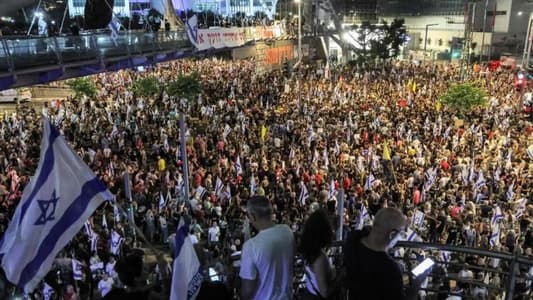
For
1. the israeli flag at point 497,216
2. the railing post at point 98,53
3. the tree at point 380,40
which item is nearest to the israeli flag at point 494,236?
the israeli flag at point 497,216

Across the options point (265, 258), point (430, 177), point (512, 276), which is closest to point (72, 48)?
point (430, 177)

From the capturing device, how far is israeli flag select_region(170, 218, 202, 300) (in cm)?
348

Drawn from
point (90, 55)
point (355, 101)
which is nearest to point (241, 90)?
point (355, 101)

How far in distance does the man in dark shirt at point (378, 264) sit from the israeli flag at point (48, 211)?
209 cm

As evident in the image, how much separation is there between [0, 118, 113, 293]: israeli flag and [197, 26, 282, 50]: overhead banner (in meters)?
20.5

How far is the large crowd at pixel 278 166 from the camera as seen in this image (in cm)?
1045

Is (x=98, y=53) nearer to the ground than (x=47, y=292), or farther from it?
farther from it

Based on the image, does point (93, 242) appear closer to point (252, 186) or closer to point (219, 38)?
point (252, 186)

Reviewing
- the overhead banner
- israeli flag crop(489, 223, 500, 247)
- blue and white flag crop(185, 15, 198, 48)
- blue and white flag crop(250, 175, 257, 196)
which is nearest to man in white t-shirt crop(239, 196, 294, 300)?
israeli flag crop(489, 223, 500, 247)

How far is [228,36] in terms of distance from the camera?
28891mm

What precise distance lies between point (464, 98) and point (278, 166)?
11900mm

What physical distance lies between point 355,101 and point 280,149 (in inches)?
337

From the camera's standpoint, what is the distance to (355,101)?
79.6 feet

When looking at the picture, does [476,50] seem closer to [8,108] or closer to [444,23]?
[444,23]
